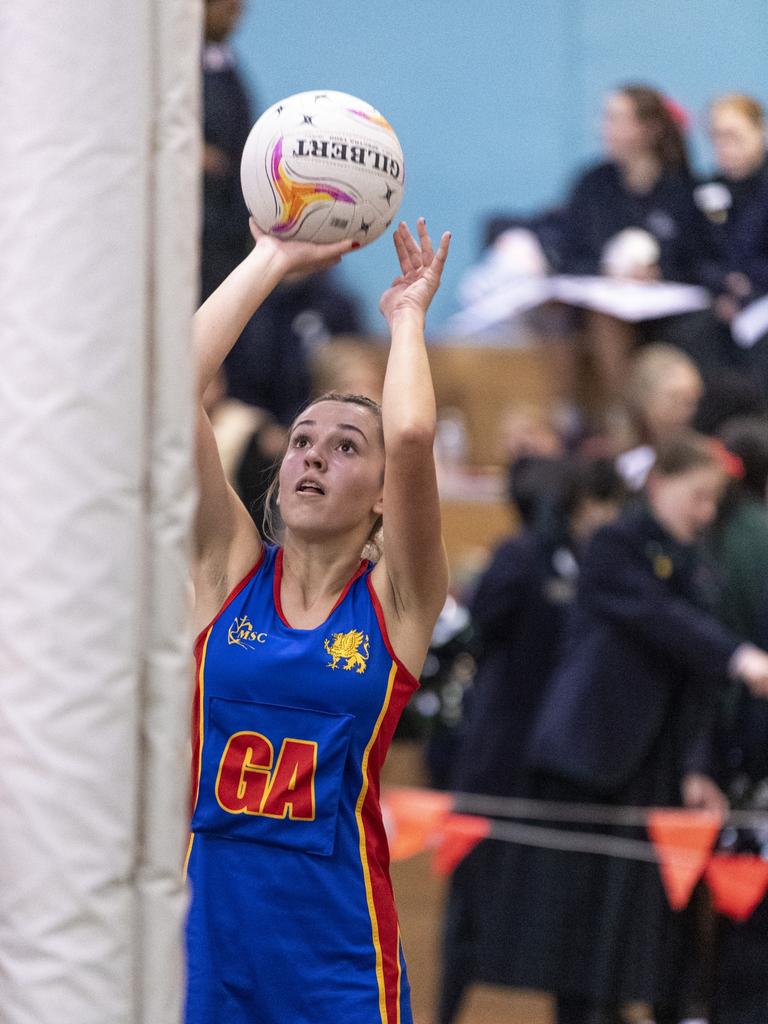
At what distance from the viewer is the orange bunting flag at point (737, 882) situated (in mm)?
4453

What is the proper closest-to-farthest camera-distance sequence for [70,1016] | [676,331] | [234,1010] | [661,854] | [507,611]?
[70,1016] → [234,1010] → [661,854] → [507,611] → [676,331]

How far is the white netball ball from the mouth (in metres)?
0.39

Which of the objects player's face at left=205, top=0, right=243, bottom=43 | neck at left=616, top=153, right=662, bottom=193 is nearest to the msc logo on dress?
player's face at left=205, top=0, right=243, bottom=43

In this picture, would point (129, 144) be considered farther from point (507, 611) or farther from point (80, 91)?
point (507, 611)

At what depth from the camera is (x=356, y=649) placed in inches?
99.4

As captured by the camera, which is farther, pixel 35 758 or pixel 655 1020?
pixel 655 1020

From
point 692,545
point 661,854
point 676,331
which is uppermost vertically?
point 676,331

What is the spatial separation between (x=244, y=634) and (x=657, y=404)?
3.62 meters

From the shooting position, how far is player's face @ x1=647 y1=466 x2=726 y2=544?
15.0 ft

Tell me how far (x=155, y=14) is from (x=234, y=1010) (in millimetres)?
1501

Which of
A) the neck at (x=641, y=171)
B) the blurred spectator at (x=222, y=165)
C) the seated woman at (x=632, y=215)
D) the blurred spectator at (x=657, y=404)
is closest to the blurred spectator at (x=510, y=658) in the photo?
the blurred spectator at (x=657, y=404)

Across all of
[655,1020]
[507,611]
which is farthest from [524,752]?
[655,1020]

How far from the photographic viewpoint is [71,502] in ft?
5.09

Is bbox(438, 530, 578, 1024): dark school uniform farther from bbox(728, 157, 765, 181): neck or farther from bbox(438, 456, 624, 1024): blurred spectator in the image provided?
bbox(728, 157, 765, 181): neck
